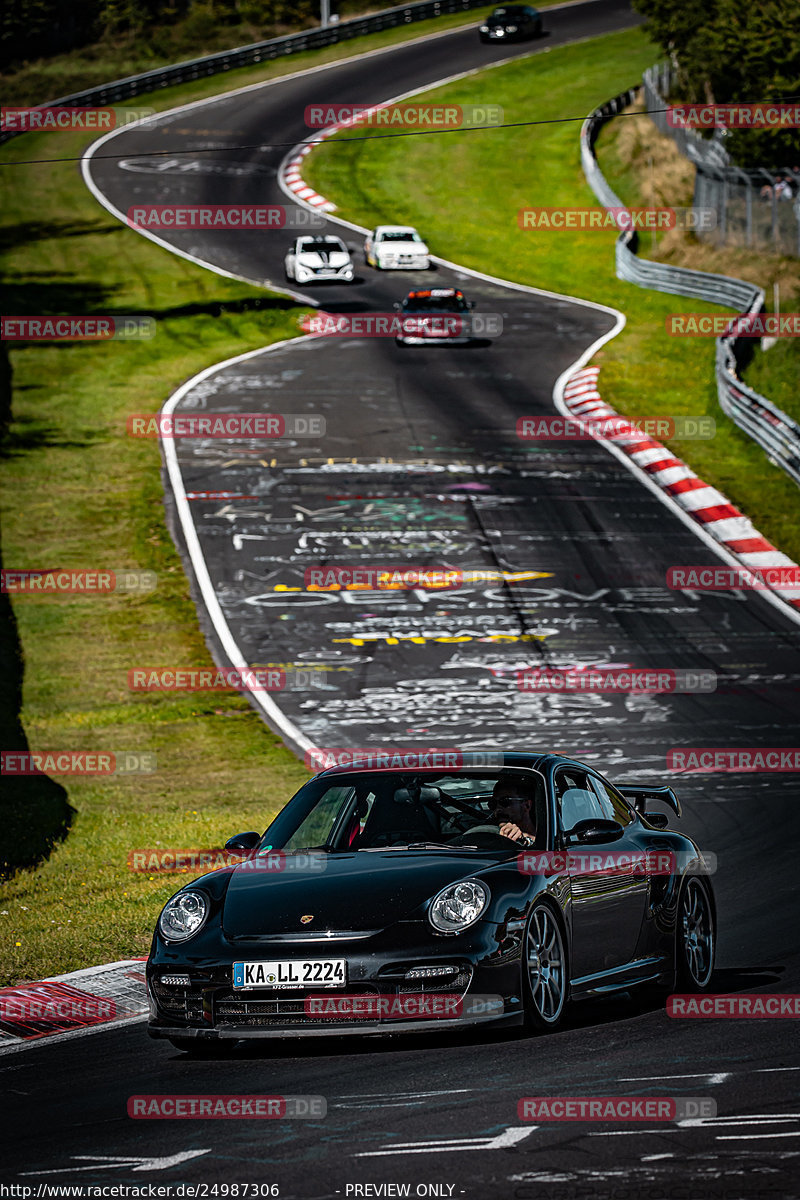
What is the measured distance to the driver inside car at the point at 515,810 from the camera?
8.31 meters

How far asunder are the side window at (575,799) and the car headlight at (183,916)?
1.86m

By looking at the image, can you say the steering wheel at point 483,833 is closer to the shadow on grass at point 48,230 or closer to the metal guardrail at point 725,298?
the metal guardrail at point 725,298

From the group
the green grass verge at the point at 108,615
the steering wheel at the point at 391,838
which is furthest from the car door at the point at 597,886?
the green grass verge at the point at 108,615

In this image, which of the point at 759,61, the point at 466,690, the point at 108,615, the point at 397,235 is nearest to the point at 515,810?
the point at 466,690

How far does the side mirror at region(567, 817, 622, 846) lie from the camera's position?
8250 millimetres

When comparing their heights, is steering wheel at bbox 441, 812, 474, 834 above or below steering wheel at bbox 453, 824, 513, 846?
A: below

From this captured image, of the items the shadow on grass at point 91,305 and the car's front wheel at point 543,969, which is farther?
the shadow on grass at point 91,305

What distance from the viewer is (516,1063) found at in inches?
279

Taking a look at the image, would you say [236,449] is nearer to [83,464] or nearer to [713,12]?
[83,464]

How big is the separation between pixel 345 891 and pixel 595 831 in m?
1.31

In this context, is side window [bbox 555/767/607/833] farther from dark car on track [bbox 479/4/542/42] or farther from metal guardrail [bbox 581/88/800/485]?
dark car on track [bbox 479/4/542/42]

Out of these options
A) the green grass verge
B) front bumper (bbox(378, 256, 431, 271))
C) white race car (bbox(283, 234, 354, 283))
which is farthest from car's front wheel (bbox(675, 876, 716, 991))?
front bumper (bbox(378, 256, 431, 271))

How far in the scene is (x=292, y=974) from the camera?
735 centimetres

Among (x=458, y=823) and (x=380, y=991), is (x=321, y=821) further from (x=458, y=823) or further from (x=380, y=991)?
(x=380, y=991)
